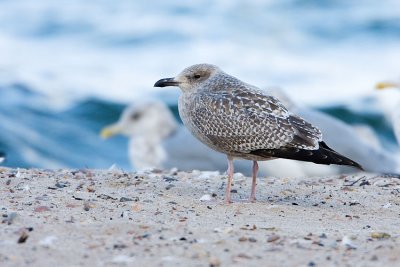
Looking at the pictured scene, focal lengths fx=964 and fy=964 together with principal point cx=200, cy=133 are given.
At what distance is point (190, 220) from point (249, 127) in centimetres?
100

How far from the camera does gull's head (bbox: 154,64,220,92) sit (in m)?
6.91

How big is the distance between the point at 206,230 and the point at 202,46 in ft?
52.8

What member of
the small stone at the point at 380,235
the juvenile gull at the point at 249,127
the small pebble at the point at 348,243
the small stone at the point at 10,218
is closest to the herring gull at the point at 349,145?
the juvenile gull at the point at 249,127

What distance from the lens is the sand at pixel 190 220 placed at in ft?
15.5

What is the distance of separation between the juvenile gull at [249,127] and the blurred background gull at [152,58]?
7.94 m

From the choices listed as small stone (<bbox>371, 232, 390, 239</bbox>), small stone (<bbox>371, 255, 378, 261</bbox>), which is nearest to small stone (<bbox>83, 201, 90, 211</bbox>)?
small stone (<bbox>371, 232, 390, 239</bbox>)

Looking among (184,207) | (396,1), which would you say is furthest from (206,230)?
(396,1)

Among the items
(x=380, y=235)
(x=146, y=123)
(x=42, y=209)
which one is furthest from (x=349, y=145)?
(x=42, y=209)

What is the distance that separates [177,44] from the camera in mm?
21453

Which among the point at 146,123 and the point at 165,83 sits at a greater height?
the point at 146,123

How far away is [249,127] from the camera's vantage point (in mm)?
6461

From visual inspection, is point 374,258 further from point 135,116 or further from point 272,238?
point 135,116

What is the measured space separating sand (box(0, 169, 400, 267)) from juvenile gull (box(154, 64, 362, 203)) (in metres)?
0.36

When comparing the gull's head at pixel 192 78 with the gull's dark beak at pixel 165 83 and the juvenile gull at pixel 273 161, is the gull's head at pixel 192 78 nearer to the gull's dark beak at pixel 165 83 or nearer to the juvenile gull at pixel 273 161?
the gull's dark beak at pixel 165 83
